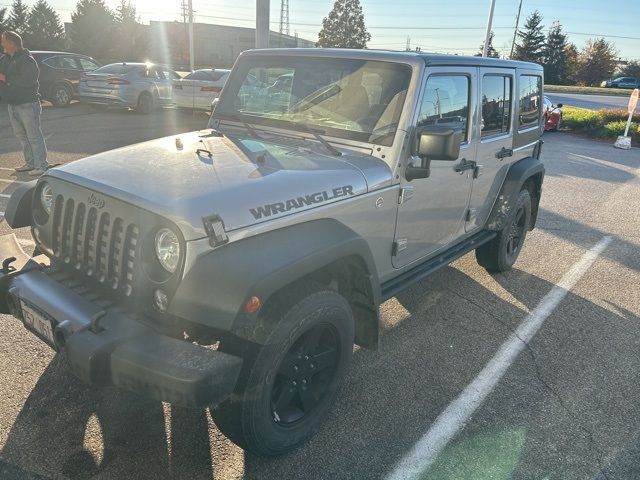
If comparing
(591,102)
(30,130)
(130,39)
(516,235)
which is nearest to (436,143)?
(516,235)

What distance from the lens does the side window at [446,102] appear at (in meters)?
3.22

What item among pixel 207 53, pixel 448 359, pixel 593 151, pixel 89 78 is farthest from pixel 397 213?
pixel 207 53

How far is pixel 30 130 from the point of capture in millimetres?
7465

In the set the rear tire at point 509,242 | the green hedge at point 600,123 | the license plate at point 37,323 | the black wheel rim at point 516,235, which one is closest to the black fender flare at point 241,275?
the license plate at point 37,323

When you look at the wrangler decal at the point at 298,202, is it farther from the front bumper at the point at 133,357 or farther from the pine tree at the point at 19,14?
the pine tree at the point at 19,14

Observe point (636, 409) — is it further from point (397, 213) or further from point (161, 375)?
point (161, 375)

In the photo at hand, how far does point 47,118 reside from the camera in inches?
517

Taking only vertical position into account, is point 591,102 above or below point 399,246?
below

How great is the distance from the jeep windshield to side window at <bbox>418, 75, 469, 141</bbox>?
21 centimetres

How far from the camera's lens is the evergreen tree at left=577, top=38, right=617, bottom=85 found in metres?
58.2

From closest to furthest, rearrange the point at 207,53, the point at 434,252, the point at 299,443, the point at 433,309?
the point at 299,443
the point at 434,252
the point at 433,309
the point at 207,53

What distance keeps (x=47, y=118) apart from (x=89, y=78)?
1.86m

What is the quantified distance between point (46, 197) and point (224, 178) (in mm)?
1137

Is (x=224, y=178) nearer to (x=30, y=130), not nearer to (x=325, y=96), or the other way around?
(x=325, y=96)
